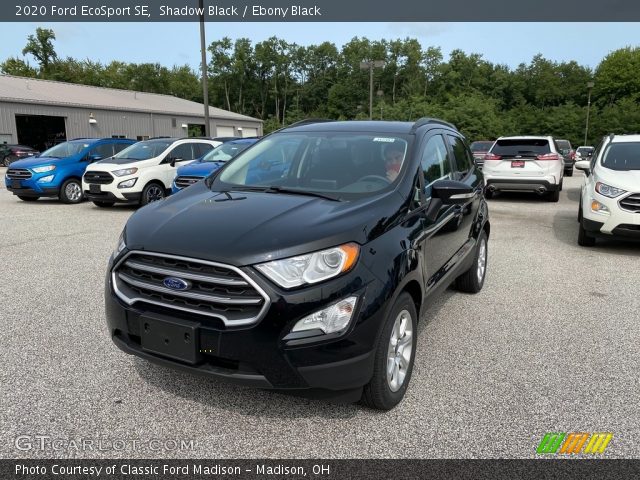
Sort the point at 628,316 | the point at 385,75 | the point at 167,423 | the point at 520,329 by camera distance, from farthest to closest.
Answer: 1. the point at 385,75
2. the point at 628,316
3. the point at 520,329
4. the point at 167,423

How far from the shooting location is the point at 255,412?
9.81 ft

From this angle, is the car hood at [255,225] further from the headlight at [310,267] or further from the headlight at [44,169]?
the headlight at [44,169]

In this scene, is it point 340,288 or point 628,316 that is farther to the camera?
point 628,316

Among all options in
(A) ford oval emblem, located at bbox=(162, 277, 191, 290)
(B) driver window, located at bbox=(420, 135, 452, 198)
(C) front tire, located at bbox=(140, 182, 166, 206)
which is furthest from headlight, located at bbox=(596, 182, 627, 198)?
(C) front tire, located at bbox=(140, 182, 166, 206)

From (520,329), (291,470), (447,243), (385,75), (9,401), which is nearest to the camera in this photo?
(291,470)

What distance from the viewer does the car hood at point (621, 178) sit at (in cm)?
698

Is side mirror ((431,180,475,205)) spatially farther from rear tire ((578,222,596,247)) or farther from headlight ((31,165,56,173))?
headlight ((31,165,56,173))

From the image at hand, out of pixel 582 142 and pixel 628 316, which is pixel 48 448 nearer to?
pixel 628 316

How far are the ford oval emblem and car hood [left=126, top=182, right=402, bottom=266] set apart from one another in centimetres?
14

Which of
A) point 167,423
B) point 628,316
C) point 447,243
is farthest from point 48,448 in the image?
point 628,316

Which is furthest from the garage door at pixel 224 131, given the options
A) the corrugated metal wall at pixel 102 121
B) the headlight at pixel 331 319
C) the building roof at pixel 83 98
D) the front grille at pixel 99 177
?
the headlight at pixel 331 319

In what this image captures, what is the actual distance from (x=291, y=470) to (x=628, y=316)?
3.84m

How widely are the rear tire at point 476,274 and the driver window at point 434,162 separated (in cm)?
121

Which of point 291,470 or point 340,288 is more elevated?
point 340,288
